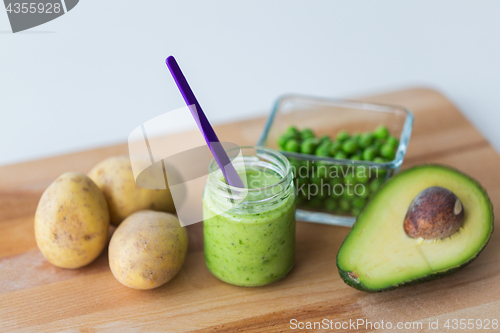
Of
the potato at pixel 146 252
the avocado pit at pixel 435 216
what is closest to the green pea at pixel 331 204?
the avocado pit at pixel 435 216

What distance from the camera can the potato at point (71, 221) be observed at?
3.26 ft

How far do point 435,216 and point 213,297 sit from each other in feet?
1.55

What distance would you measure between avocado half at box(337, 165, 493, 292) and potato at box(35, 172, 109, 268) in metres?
0.50

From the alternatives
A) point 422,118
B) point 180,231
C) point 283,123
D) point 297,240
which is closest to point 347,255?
point 297,240

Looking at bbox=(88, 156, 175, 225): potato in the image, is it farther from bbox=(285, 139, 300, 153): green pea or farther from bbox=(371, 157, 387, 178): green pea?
bbox=(371, 157, 387, 178): green pea

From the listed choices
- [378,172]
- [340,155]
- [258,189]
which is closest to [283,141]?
[340,155]

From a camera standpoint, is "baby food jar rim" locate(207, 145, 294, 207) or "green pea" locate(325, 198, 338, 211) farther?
"green pea" locate(325, 198, 338, 211)

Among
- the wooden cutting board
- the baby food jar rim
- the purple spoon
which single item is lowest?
the wooden cutting board

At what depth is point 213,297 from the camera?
102 cm

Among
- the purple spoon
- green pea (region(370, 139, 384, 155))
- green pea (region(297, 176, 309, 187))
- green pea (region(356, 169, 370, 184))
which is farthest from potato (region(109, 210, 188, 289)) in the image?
green pea (region(370, 139, 384, 155))

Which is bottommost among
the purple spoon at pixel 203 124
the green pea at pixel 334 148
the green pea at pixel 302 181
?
the green pea at pixel 302 181

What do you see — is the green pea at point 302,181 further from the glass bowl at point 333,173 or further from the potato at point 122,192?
the potato at point 122,192

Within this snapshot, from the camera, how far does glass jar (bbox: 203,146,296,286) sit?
955 mm

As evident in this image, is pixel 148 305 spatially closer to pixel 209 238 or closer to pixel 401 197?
pixel 209 238
